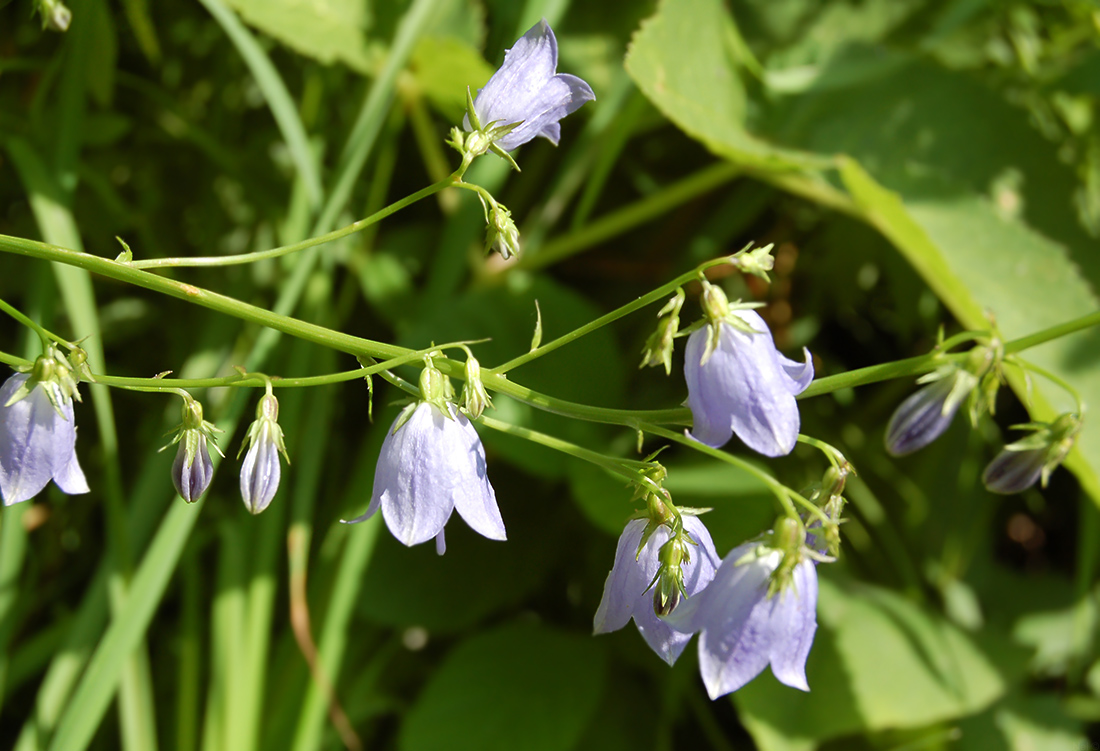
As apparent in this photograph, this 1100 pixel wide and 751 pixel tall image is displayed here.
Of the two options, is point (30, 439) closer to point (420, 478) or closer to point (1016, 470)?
point (420, 478)

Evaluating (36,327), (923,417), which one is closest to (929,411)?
(923,417)

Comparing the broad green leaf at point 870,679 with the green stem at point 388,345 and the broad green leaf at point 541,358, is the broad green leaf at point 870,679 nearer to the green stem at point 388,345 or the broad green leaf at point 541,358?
the broad green leaf at point 541,358

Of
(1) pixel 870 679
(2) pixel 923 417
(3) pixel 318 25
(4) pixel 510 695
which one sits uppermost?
(3) pixel 318 25

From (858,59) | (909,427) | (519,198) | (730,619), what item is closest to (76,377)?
(730,619)

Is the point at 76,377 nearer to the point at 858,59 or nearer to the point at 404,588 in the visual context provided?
the point at 404,588

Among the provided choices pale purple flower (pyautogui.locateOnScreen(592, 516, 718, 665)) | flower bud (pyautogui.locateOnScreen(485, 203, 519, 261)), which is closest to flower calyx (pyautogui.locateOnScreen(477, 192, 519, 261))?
flower bud (pyautogui.locateOnScreen(485, 203, 519, 261))

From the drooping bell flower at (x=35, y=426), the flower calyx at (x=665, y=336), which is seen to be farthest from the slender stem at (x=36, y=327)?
the flower calyx at (x=665, y=336)

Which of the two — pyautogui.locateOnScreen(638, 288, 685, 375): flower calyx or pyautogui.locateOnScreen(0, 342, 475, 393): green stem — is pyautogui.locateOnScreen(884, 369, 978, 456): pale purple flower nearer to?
pyautogui.locateOnScreen(638, 288, 685, 375): flower calyx
